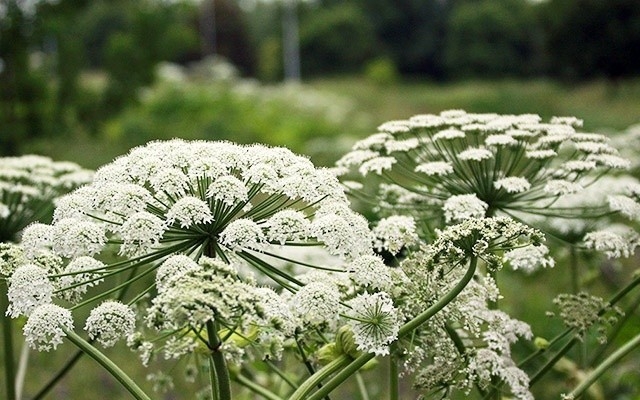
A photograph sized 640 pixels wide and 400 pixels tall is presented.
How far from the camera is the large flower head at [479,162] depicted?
3.78 m

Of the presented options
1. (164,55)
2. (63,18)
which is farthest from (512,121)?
(164,55)

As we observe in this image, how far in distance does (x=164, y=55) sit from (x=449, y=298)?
11.9m

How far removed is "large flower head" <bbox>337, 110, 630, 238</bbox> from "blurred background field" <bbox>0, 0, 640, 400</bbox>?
1775 millimetres

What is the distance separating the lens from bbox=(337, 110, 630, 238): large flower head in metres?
3.78

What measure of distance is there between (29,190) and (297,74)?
63528 mm

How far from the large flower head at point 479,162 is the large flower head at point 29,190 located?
1.59 m

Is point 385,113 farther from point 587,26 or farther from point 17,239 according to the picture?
point 17,239

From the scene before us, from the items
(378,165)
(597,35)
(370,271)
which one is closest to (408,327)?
(370,271)

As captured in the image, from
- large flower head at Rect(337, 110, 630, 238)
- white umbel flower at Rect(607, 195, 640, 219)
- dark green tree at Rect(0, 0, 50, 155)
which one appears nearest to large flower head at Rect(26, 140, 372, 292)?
large flower head at Rect(337, 110, 630, 238)

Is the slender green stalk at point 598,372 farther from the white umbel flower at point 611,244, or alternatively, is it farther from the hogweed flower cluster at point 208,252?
the hogweed flower cluster at point 208,252

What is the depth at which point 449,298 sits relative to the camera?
8.38 ft

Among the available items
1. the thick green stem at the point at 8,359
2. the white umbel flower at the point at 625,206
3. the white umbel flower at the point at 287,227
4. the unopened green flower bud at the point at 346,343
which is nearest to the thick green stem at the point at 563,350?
the white umbel flower at the point at 625,206

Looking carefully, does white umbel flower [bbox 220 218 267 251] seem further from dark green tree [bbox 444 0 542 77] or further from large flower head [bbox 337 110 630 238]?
dark green tree [bbox 444 0 542 77]

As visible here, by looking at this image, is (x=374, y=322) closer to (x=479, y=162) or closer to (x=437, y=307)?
(x=437, y=307)
